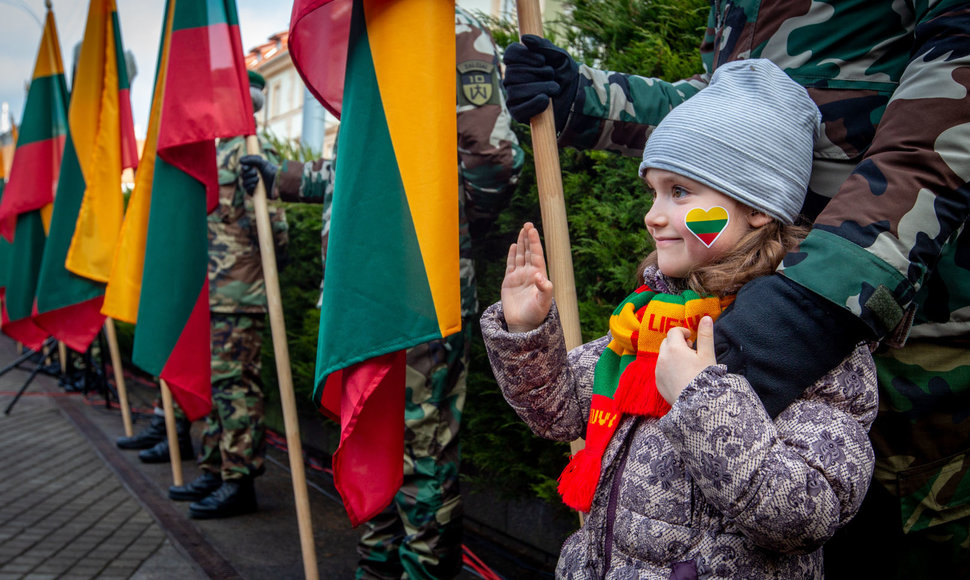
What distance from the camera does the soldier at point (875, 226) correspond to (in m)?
1.11

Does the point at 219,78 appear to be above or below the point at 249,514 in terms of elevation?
above

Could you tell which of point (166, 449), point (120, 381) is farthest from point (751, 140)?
point (120, 381)

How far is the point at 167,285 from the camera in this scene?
3199 mm

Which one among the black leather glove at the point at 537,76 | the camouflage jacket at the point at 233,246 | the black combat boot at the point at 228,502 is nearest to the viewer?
the black leather glove at the point at 537,76

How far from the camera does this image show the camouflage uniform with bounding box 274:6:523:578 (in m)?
2.62

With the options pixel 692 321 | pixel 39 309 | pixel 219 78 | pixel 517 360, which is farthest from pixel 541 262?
pixel 39 309

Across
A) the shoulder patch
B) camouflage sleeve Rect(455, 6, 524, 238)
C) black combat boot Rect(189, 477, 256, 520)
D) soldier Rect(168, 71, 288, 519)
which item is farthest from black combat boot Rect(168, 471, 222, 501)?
the shoulder patch

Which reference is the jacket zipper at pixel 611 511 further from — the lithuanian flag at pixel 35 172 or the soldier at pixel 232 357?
the lithuanian flag at pixel 35 172

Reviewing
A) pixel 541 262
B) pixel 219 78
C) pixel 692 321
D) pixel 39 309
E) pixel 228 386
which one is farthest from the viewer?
pixel 39 309

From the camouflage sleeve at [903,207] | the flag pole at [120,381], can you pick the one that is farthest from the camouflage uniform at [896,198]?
the flag pole at [120,381]

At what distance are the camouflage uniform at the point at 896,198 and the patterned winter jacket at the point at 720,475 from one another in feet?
0.59

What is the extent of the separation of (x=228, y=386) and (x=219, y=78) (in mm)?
1768

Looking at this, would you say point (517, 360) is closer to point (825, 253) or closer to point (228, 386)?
point (825, 253)

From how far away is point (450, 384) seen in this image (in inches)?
106
